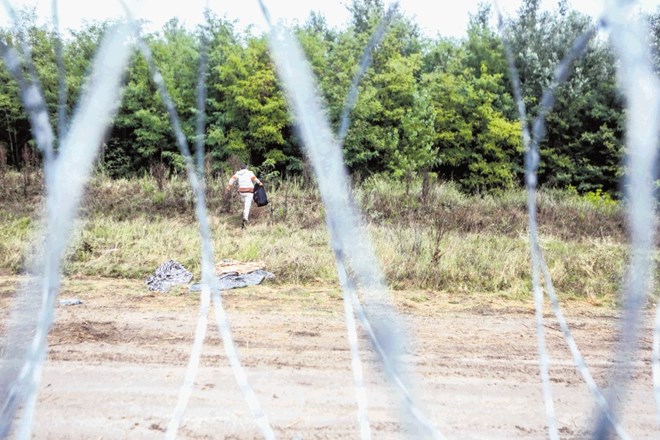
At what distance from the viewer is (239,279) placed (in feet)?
17.4

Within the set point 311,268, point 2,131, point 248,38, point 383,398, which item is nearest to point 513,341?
point 383,398

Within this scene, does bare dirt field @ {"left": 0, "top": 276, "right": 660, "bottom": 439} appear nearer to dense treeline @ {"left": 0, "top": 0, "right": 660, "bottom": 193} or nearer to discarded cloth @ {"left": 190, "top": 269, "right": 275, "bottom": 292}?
discarded cloth @ {"left": 190, "top": 269, "right": 275, "bottom": 292}

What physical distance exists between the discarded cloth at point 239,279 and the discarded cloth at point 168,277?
30 cm

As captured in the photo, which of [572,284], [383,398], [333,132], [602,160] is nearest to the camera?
[383,398]

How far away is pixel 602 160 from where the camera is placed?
1692 centimetres

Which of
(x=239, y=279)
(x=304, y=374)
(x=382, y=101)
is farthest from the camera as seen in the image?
(x=382, y=101)

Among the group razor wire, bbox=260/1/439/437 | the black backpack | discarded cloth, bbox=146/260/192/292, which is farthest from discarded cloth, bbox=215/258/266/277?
the black backpack

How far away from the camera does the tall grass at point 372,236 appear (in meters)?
5.69

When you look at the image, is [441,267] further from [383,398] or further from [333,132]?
[333,132]

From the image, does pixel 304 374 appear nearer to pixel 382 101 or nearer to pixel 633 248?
pixel 633 248

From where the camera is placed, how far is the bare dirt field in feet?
7.70

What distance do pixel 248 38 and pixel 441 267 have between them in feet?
36.1

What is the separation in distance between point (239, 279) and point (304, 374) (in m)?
2.56

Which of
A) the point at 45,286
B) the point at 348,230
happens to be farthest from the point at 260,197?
the point at 45,286
